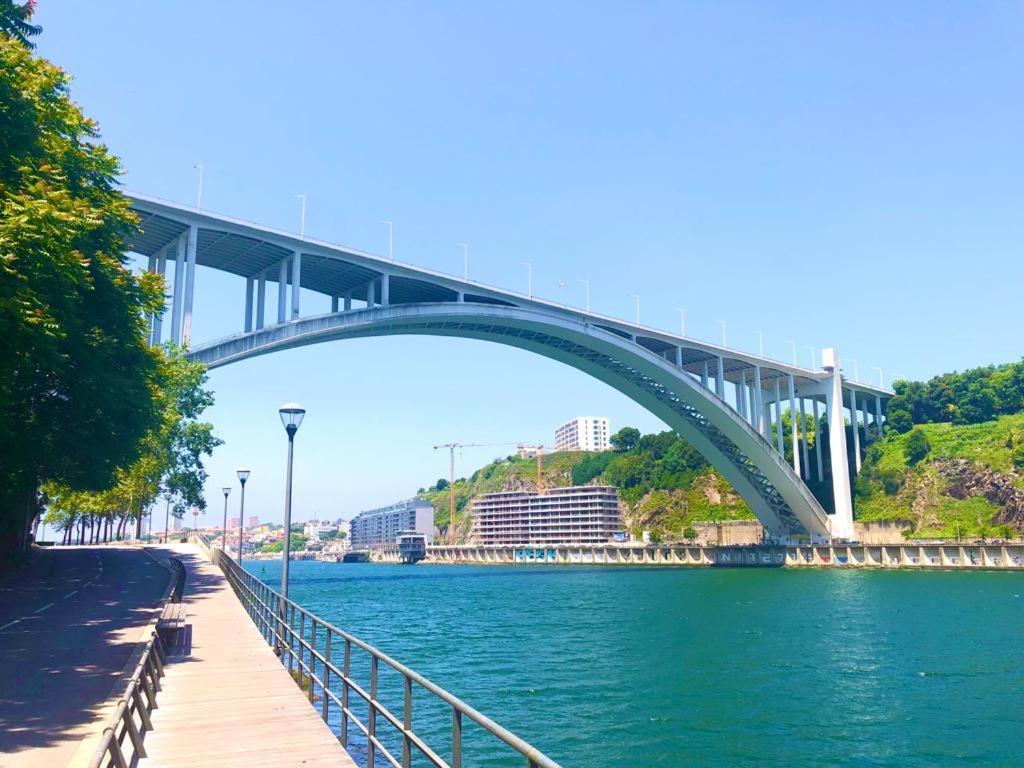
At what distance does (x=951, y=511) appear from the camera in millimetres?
86812

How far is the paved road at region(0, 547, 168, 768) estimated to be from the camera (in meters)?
9.61

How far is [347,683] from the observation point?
10359mm

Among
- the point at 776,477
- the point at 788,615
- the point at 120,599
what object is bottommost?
the point at 788,615

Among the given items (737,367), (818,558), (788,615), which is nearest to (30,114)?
(788,615)

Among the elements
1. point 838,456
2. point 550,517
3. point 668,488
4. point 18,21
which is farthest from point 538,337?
point 550,517

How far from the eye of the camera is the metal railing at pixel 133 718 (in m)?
6.32

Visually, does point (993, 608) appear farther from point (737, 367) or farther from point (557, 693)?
point (737, 367)

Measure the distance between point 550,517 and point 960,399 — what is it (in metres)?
91.3

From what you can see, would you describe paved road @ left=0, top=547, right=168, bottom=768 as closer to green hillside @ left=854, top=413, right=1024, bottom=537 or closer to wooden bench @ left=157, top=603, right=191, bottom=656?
wooden bench @ left=157, top=603, right=191, bottom=656

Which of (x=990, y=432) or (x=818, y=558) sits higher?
(x=990, y=432)

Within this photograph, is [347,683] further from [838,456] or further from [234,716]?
[838,456]

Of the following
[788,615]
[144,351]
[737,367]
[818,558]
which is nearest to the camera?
[144,351]

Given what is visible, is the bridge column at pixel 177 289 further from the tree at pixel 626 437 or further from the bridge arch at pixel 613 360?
the tree at pixel 626 437

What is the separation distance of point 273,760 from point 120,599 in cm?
1944
